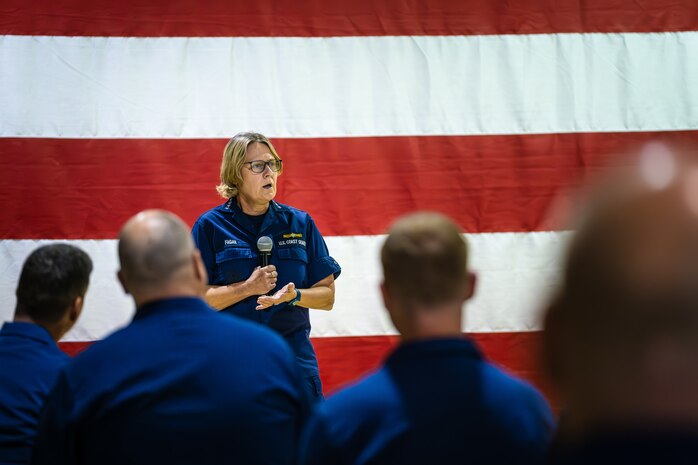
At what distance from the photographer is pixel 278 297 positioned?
7.12ft

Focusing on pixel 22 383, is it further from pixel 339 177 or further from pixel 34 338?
pixel 339 177

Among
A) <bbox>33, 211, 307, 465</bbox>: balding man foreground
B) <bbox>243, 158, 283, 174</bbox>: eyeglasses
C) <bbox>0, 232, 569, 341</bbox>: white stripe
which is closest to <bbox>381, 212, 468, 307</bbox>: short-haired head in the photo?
<bbox>33, 211, 307, 465</bbox>: balding man foreground

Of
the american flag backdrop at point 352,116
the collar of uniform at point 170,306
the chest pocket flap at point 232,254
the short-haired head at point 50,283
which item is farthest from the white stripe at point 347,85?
the collar of uniform at point 170,306

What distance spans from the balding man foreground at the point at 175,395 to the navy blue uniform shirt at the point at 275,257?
1099mm

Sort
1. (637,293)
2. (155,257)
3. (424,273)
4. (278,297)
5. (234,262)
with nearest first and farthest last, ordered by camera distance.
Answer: (637,293) < (424,273) < (155,257) < (278,297) < (234,262)

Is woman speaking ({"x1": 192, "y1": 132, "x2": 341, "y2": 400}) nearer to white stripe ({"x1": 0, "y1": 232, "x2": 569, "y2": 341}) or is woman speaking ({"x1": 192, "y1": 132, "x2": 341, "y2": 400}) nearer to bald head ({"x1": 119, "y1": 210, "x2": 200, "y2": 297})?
white stripe ({"x1": 0, "y1": 232, "x2": 569, "y2": 341})

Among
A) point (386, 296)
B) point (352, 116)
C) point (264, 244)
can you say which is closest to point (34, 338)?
point (386, 296)

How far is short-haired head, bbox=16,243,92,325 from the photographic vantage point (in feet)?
4.53

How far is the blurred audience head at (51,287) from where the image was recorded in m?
1.38

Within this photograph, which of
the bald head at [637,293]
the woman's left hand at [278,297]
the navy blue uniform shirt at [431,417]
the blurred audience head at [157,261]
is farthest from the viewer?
the woman's left hand at [278,297]

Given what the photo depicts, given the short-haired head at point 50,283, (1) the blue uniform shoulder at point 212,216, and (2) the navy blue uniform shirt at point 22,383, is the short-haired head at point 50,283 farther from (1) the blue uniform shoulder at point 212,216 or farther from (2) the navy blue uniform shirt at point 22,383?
(1) the blue uniform shoulder at point 212,216

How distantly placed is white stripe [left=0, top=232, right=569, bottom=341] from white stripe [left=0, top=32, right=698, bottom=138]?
0.45 m

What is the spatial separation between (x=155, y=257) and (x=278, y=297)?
99 cm

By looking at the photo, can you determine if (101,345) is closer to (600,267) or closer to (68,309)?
(68,309)
